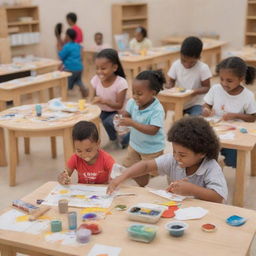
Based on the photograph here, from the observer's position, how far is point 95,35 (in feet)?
30.1

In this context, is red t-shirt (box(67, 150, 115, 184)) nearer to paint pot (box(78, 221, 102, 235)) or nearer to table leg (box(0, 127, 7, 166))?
paint pot (box(78, 221, 102, 235))

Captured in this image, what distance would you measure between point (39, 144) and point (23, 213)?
3393mm

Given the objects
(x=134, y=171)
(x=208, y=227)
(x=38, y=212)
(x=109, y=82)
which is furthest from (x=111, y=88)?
(x=208, y=227)

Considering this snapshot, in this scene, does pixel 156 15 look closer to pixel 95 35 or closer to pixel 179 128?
pixel 95 35

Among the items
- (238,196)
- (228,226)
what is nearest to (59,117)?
(238,196)

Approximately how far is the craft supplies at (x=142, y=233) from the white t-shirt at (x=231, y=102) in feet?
7.28

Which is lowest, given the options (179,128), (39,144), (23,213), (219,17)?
(39,144)

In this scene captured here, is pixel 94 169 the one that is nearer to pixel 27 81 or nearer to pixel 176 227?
pixel 176 227

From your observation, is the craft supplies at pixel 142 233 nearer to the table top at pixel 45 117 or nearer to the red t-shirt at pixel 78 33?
the table top at pixel 45 117

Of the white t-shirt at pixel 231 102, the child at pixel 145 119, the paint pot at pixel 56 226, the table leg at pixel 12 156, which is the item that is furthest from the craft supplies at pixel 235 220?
the table leg at pixel 12 156

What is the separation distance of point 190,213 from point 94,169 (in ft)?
2.89

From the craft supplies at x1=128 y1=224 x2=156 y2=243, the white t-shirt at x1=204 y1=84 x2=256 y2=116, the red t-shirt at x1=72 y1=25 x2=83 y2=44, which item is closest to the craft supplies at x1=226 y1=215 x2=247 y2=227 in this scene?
the craft supplies at x1=128 y1=224 x2=156 y2=243

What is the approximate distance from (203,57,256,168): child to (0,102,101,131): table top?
1.13 metres

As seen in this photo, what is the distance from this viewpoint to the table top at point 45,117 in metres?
3.68
